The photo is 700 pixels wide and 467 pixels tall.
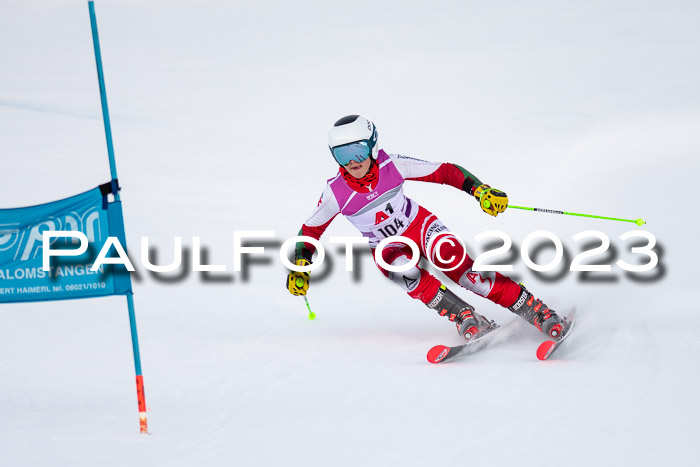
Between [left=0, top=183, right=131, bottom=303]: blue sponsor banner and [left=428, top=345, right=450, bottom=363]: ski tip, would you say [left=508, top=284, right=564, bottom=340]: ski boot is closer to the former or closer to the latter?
[left=428, top=345, right=450, bottom=363]: ski tip

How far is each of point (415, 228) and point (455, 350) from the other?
2.78 ft

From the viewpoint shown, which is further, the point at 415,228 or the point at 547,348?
the point at 415,228

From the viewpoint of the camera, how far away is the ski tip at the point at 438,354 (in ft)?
16.8

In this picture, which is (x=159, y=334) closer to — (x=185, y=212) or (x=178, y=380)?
(x=178, y=380)

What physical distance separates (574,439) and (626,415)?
370mm

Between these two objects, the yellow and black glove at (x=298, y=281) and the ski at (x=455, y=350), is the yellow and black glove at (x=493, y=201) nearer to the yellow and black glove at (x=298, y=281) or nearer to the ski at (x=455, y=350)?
the ski at (x=455, y=350)

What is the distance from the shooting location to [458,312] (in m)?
5.53

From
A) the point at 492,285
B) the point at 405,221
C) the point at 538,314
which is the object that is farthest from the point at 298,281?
the point at 538,314

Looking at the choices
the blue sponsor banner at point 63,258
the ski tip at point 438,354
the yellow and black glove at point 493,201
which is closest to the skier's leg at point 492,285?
the yellow and black glove at point 493,201

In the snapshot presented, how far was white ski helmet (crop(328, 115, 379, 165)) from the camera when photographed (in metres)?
4.95

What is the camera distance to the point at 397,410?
434cm

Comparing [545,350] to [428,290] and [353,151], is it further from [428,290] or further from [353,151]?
[353,151]

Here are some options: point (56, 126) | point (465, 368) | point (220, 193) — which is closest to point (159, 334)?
point (465, 368)

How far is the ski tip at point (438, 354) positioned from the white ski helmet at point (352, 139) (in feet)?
4.15
